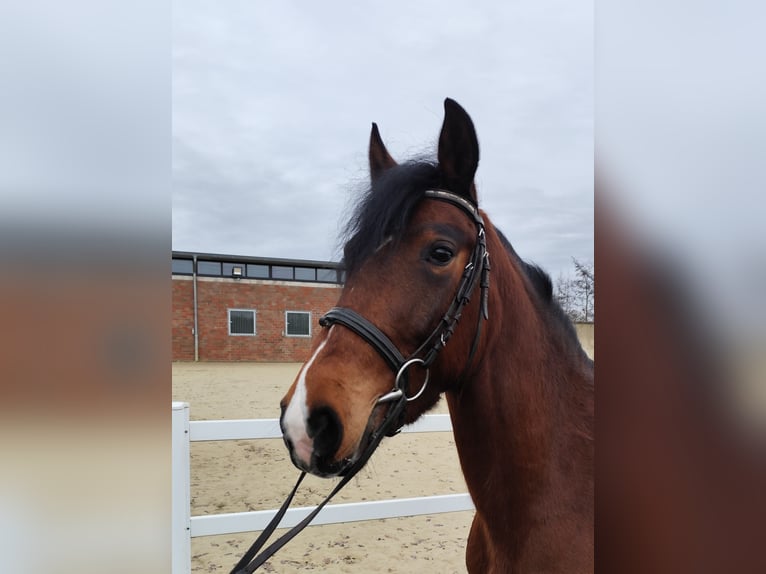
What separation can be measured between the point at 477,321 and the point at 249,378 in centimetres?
1090

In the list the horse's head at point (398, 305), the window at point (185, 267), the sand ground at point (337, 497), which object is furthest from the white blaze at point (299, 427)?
the window at point (185, 267)

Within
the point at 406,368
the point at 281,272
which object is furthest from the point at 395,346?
the point at 281,272

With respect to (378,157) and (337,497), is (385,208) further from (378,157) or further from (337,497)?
(337,497)

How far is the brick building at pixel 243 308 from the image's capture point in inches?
506

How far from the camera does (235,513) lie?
2336mm

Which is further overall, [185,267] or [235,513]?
[185,267]

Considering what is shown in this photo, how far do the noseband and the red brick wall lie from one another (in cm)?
1163

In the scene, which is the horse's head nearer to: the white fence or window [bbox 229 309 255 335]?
the white fence

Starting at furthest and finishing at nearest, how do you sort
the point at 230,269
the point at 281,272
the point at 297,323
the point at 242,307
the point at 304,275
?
the point at 281,272 → the point at 230,269 → the point at 304,275 → the point at 242,307 → the point at 297,323

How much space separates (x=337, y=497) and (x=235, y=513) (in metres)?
2.04

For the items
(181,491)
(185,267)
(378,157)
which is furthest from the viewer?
(185,267)

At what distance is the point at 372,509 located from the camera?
93.0 inches
